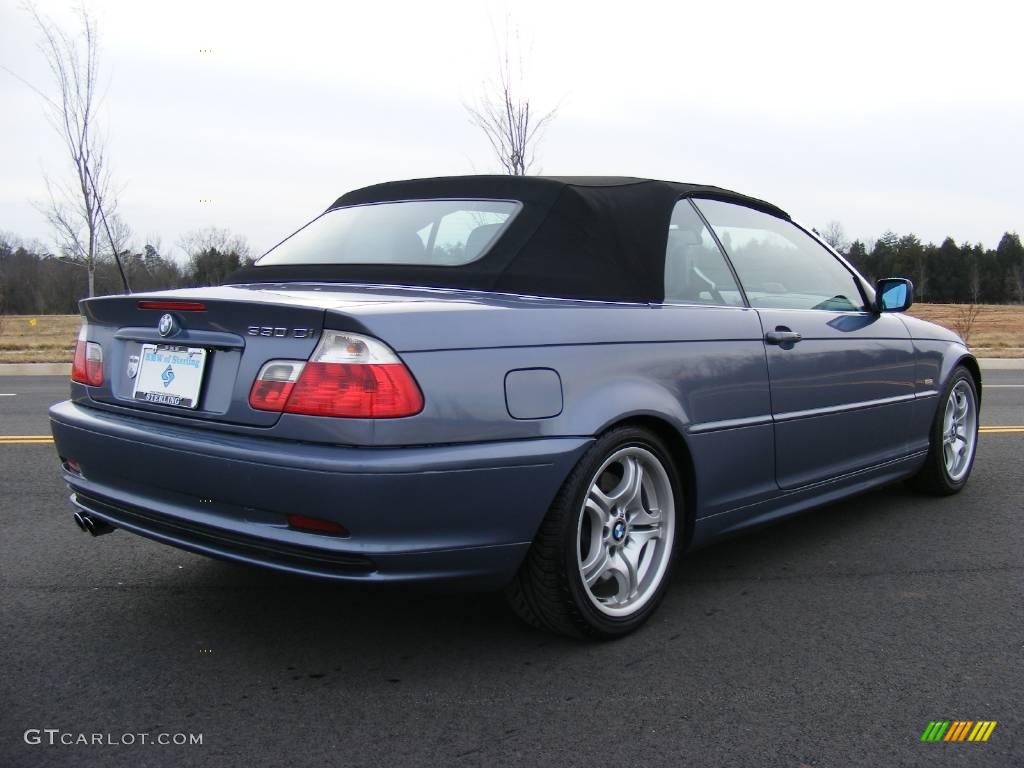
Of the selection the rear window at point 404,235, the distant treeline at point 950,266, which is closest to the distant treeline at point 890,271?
the distant treeline at point 950,266

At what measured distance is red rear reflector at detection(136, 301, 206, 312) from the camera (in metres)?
2.60

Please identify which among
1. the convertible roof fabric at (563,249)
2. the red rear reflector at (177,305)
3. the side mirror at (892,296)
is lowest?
the red rear reflector at (177,305)

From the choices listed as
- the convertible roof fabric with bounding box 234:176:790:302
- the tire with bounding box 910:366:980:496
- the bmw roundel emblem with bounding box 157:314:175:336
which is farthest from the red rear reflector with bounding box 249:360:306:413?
the tire with bounding box 910:366:980:496

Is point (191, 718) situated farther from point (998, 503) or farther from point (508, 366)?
point (998, 503)

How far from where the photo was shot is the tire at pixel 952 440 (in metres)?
4.67

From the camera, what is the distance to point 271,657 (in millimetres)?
2711

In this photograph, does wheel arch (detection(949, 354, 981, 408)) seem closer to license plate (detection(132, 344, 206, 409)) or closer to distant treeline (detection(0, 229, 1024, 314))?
license plate (detection(132, 344, 206, 409))

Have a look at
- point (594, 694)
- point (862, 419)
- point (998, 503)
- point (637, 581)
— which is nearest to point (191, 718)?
point (594, 694)

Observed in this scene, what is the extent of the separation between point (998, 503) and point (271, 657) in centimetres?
383

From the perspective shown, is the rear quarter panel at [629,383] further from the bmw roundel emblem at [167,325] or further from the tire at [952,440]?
the tire at [952,440]

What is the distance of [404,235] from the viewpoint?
11.0ft

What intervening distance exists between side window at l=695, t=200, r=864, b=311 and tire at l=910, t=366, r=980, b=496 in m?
0.94

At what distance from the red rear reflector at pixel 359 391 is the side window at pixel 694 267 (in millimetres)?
1231

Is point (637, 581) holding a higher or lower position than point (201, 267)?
lower
